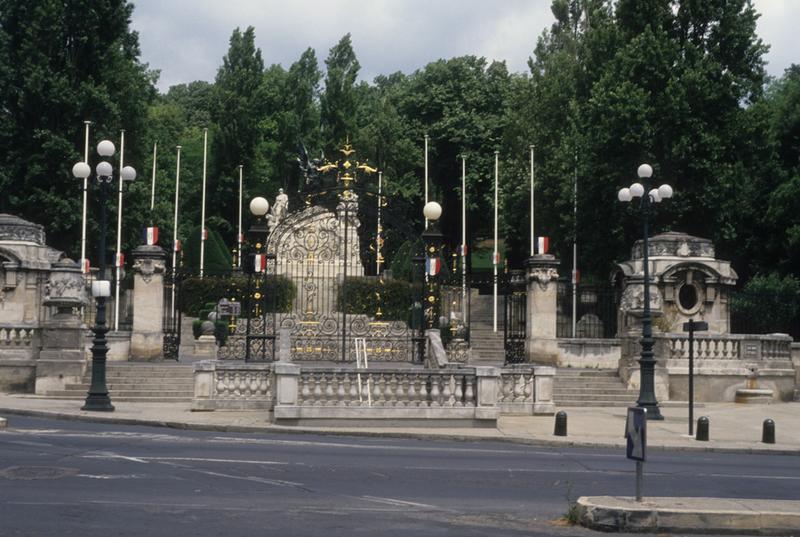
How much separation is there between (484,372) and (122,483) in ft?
37.4

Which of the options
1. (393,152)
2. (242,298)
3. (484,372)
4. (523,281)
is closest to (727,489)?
(484,372)

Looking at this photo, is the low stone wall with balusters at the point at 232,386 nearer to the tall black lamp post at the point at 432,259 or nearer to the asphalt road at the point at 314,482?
the asphalt road at the point at 314,482

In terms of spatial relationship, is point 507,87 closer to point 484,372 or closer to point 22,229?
point 22,229

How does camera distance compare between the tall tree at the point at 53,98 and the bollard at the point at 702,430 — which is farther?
the tall tree at the point at 53,98

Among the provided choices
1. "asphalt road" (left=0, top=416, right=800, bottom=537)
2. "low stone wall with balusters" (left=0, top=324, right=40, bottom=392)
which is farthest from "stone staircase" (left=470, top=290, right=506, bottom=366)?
"asphalt road" (left=0, top=416, right=800, bottom=537)

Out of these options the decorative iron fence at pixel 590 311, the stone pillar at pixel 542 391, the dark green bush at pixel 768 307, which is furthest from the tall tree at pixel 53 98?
the stone pillar at pixel 542 391

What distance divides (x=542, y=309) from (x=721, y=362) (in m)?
5.61

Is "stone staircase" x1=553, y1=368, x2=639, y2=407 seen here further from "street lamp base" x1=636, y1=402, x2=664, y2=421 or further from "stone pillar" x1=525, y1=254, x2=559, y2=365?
"street lamp base" x1=636, y1=402, x2=664, y2=421

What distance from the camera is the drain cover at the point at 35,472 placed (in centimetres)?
1463

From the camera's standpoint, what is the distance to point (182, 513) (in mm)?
12320

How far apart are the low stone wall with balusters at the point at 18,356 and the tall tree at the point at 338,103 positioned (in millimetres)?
40178

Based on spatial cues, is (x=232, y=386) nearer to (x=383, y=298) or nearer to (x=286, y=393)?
(x=286, y=393)

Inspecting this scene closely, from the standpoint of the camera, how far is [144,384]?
3117cm

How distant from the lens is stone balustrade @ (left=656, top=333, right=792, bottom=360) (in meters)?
33.3
